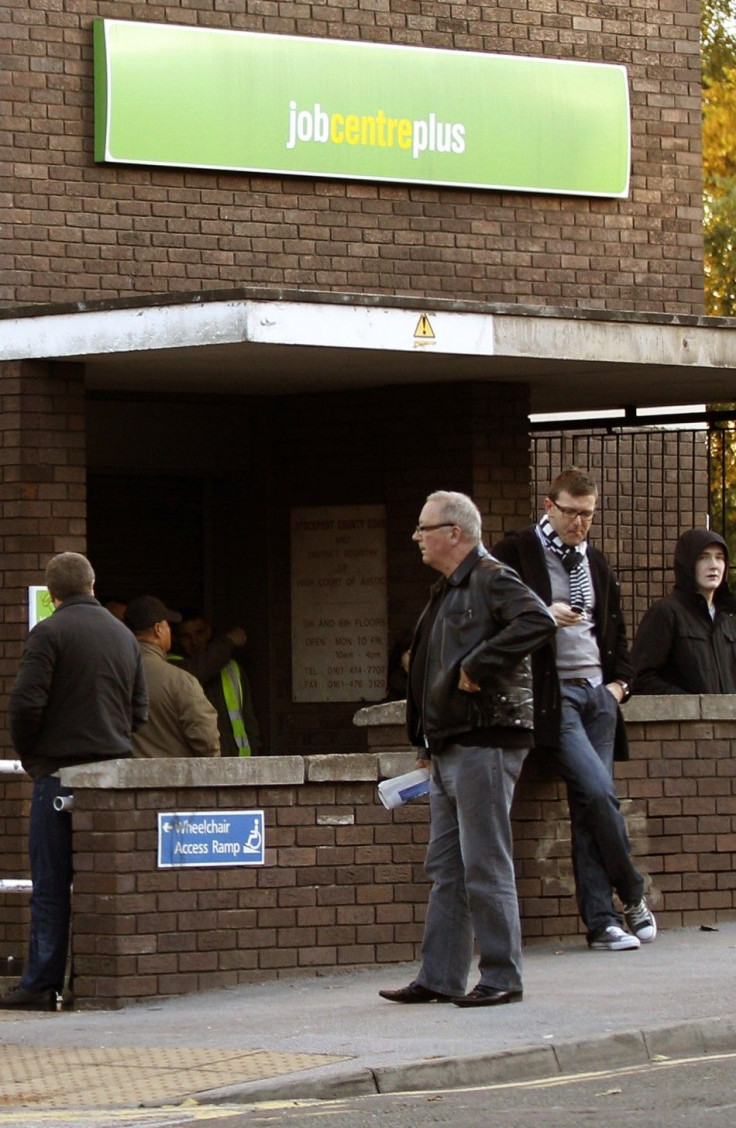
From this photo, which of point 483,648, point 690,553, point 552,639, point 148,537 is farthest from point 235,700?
point 483,648

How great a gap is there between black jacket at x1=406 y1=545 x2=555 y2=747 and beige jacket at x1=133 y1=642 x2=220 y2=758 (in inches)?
91.2

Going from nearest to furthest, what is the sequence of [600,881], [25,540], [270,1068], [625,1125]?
[625,1125] → [270,1068] → [600,881] → [25,540]

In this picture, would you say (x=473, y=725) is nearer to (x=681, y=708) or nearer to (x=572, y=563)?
(x=572, y=563)

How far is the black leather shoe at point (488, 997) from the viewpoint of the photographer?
8609mm

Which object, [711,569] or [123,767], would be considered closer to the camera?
[123,767]

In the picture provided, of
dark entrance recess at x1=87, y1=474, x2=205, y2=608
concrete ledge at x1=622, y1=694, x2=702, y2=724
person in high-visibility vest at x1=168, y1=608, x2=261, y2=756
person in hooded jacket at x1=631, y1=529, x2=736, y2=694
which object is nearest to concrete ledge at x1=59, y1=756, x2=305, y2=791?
concrete ledge at x1=622, y1=694, x2=702, y2=724

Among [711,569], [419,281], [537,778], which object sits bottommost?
[537,778]

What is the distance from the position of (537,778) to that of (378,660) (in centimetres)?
338

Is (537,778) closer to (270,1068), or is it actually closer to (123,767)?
(123,767)

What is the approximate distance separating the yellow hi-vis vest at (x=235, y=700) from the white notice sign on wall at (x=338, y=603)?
2.00ft

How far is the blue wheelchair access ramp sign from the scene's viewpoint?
31.4ft

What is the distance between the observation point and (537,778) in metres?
10.5

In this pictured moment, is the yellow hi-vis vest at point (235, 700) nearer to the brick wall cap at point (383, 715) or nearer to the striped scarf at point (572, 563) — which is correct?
the brick wall cap at point (383, 715)

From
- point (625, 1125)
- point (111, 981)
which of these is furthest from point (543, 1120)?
point (111, 981)
